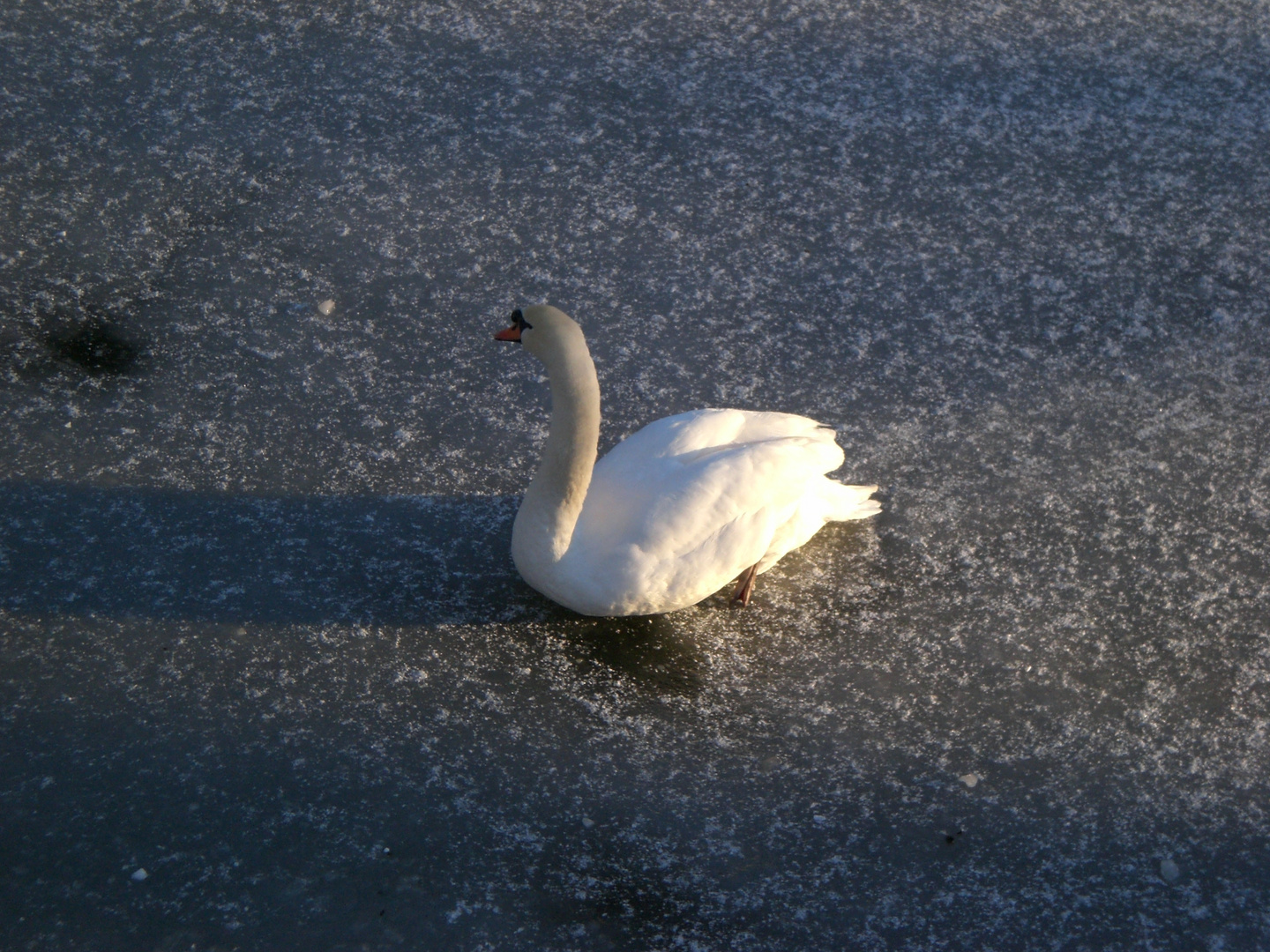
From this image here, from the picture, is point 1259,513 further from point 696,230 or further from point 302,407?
point 302,407

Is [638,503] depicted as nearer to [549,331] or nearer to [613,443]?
[549,331]

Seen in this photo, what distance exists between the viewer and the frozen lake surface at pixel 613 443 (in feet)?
6.82

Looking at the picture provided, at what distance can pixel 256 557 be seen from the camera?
261 cm

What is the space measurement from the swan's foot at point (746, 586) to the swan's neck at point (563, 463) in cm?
46

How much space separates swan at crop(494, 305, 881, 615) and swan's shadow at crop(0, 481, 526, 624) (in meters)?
0.27

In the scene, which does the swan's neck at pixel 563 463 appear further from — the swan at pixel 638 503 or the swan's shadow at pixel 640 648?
the swan's shadow at pixel 640 648

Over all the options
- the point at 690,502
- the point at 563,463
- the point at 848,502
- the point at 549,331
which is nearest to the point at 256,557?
the point at 563,463

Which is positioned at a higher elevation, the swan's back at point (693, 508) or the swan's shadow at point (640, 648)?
the swan's back at point (693, 508)

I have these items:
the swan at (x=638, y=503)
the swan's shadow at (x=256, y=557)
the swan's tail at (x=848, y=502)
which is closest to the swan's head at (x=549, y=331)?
the swan at (x=638, y=503)

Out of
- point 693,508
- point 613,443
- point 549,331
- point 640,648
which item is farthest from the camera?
point 613,443

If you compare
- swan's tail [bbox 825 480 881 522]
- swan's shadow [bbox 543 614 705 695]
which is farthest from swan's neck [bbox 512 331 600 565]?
swan's tail [bbox 825 480 881 522]

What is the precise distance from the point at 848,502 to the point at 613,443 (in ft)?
2.02

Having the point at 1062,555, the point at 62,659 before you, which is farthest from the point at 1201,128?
the point at 62,659

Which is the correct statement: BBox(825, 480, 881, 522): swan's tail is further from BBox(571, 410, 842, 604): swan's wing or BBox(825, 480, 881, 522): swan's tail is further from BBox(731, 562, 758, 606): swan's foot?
BBox(731, 562, 758, 606): swan's foot
